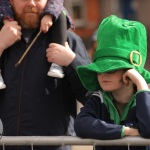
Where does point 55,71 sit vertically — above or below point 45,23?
below

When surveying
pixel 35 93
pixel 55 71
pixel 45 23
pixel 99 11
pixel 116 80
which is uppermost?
pixel 45 23

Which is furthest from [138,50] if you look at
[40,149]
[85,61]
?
[40,149]

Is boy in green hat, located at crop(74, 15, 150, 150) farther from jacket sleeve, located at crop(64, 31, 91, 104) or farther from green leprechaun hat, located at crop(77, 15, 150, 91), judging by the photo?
jacket sleeve, located at crop(64, 31, 91, 104)

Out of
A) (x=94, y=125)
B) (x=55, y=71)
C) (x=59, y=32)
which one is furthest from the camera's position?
(x=59, y=32)

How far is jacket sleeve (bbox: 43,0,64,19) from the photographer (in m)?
4.40

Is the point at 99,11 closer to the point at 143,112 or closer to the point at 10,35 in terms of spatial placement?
the point at 10,35

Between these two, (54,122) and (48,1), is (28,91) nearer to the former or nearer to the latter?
(54,122)

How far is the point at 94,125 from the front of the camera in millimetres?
3789

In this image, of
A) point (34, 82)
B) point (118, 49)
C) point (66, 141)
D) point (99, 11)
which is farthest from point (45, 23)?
point (99, 11)

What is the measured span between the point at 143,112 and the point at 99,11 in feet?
71.0

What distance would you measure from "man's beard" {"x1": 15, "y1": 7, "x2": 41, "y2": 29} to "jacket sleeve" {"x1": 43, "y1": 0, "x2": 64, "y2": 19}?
0.06 meters

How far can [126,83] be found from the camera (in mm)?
3889

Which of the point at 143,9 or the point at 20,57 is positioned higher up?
the point at 20,57

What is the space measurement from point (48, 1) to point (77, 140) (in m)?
1.12
